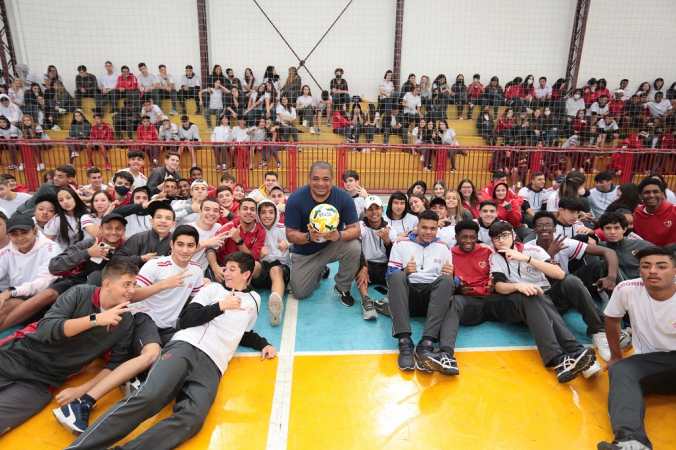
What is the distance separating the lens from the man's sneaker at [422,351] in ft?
12.2

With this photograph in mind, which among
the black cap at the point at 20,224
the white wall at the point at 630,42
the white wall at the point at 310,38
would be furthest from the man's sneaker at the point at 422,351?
the white wall at the point at 630,42

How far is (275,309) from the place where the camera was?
458cm

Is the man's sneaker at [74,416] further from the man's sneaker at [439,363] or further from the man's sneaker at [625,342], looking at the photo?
the man's sneaker at [625,342]

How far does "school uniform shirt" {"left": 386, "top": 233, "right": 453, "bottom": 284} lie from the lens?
15.3ft

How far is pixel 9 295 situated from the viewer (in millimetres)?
4062

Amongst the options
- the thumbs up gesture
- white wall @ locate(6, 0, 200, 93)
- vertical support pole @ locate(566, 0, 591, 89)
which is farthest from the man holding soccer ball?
vertical support pole @ locate(566, 0, 591, 89)

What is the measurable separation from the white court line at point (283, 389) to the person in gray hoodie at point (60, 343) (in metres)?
1.47

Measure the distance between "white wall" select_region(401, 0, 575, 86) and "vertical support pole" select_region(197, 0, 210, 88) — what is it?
24.2 feet

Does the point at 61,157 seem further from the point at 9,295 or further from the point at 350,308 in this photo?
the point at 350,308

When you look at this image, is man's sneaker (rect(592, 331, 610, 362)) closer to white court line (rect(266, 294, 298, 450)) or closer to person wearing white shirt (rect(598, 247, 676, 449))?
person wearing white shirt (rect(598, 247, 676, 449))

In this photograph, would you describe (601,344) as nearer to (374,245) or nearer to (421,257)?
(421,257)

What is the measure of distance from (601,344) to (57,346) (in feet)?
16.8

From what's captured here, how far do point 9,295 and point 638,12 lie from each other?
20102mm

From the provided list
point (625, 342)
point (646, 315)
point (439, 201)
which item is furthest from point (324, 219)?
point (625, 342)
